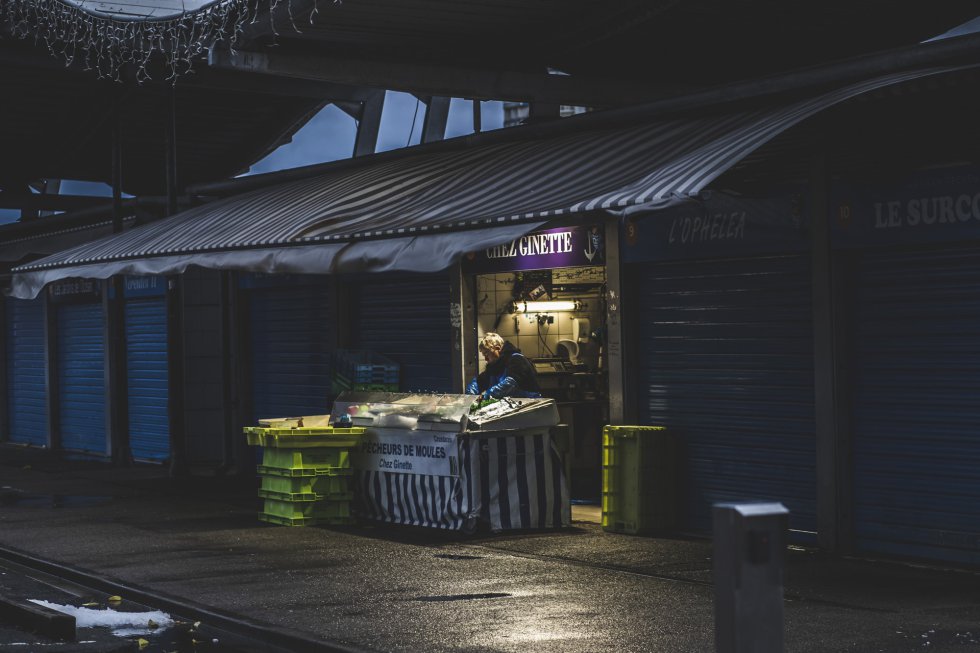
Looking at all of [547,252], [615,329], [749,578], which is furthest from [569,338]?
[749,578]

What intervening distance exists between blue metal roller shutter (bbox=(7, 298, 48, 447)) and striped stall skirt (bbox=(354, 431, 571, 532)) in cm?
1400

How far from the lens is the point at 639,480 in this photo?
12.8 metres

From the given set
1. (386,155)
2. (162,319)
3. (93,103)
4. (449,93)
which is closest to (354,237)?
(449,93)

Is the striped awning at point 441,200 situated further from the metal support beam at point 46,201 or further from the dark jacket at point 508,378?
the metal support beam at point 46,201

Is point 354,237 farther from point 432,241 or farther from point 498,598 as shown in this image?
point 498,598

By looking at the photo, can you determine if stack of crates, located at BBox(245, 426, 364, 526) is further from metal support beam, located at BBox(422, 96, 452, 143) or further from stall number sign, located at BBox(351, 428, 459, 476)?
metal support beam, located at BBox(422, 96, 452, 143)

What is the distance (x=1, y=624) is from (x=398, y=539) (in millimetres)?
4033

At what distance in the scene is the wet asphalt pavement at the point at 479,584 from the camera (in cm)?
836

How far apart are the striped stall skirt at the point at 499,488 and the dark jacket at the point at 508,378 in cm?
78

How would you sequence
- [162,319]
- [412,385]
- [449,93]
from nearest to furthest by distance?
[449,93], [412,385], [162,319]

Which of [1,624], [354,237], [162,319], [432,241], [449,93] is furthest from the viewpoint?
[162,319]

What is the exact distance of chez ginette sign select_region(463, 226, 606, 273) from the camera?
1400 centimetres

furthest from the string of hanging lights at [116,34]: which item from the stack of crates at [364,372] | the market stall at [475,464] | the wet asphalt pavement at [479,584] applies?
the wet asphalt pavement at [479,584]

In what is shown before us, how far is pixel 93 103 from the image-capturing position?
74.5 ft
